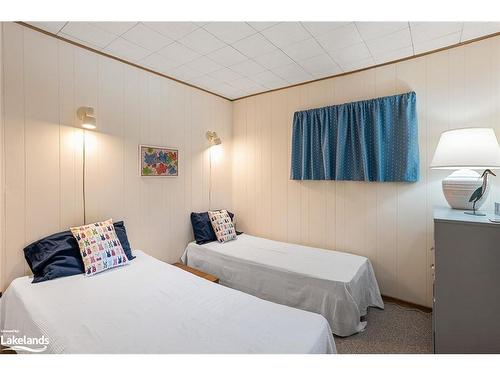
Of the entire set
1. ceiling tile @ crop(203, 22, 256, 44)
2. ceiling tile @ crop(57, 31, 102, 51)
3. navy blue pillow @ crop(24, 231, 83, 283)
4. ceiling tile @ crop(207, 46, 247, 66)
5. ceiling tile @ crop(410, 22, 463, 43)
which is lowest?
navy blue pillow @ crop(24, 231, 83, 283)

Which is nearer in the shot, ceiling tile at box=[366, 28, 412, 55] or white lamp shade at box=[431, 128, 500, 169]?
white lamp shade at box=[431, 128, 500, 169]

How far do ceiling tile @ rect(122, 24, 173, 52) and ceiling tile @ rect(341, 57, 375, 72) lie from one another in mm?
1738

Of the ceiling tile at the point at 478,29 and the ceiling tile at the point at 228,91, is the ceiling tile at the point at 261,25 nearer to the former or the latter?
the ceiling tile at the point at 228,91

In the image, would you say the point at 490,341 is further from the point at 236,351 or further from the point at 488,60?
the point at 488,60

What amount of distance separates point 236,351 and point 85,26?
2.49m

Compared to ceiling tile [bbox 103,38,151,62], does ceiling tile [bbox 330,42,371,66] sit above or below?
below

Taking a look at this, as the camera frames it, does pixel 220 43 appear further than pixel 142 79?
No

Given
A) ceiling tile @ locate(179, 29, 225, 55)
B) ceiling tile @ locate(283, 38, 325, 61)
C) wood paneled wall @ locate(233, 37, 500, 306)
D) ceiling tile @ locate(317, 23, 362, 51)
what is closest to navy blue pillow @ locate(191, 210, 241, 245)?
wood paneled wall @ locate(233, 37, 500, 306)

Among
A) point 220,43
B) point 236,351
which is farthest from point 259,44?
point 236,351

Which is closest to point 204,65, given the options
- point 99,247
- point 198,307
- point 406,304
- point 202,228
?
point 202,228

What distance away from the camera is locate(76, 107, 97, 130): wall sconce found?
2072 millimetres

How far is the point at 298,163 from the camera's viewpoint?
3072mm

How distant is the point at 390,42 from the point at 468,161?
3.85 ft

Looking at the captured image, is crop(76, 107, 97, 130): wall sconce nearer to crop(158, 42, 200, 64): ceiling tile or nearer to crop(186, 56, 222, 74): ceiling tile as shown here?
crop(158, 42, 200, 64): ceiling tile
